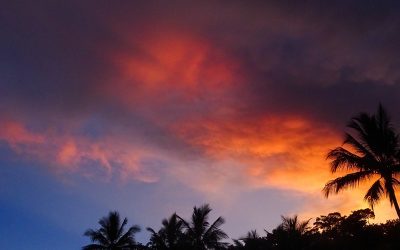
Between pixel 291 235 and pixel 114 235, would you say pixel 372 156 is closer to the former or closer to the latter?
pixel 291 235

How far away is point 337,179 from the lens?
84.9ft

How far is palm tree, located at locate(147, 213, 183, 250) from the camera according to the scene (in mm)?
51425

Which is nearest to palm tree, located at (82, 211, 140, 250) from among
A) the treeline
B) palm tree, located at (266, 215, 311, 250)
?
the treeline

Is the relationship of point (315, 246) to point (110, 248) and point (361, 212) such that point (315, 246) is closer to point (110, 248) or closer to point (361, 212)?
point (361, 212)

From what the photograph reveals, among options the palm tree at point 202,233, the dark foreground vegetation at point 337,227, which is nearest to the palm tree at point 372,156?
the dark foreground vegetation at point 337,227

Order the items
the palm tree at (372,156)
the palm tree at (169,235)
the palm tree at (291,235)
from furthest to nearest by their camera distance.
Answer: the palm tree at (169,235)
the palm tree at (291,235)
the palm tree at (372,156)

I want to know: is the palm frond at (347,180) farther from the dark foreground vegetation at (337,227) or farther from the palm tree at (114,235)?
the palm tree at (114,235)

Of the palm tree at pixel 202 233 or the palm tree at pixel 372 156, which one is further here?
the palm tree at pixel 202 233

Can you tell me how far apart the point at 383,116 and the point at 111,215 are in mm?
37209

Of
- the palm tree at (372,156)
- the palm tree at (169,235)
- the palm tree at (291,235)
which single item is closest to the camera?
the palm tree at (372,156)

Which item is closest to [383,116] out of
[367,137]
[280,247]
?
[367,137]

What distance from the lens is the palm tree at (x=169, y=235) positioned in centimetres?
5142

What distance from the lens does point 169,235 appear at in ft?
171

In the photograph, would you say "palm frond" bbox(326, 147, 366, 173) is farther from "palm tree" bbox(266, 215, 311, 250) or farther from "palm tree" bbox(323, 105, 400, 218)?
"palm tree" bbox(266, 215, 311, 250)
